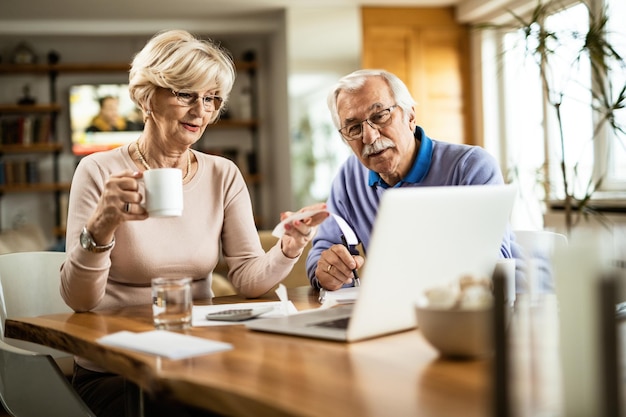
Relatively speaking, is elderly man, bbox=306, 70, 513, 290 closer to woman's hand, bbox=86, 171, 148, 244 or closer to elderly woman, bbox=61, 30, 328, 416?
elderly woman, bbox=61, 30, 328, 416

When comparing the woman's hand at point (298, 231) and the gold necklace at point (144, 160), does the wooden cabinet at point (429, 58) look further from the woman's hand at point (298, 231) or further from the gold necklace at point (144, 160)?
the woman's hand at point (298, 231)

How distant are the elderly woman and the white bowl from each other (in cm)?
70

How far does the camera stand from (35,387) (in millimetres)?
1512

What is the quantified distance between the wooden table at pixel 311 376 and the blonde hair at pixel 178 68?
0.77 metres

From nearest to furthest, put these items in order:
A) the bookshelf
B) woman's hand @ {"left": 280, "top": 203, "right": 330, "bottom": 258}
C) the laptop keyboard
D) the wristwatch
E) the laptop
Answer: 1. the laptop
2. the laptop keyboard
3. the wristwatch
4. woman's hand @ {"left": 280, "top": 203, "right": 330, "bottom": 258}
5. the bookshelf

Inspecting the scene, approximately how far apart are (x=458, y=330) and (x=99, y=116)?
21.3 feet

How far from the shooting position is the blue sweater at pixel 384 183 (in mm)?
2021

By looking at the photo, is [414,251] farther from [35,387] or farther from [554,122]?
[554,122]

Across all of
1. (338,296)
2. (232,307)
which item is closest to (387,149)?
(338,296)

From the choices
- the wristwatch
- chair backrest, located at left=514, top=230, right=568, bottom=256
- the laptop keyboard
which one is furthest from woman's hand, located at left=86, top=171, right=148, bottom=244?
chair backrest, located at left=514, top=230, right=568, bottom=256

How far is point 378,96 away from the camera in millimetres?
2105

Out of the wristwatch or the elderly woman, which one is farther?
the elderly woman

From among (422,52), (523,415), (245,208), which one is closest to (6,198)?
(422,52)

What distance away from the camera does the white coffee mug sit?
1.47 metres
